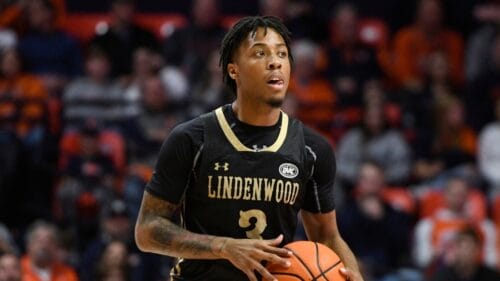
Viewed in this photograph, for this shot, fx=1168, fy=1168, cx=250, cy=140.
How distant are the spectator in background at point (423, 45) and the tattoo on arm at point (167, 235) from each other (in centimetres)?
822

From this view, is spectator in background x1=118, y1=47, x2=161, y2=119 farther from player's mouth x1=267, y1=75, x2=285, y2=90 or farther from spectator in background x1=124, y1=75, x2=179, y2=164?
player's mouth x1=267, y1=75, x2=285, y2=90

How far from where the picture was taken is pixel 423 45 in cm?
1367

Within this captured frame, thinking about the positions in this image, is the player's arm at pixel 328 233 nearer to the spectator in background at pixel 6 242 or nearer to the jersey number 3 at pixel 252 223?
the jersey number 3 at pixel 252 223

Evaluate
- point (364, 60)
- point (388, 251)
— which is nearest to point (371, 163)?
point (388, 251)

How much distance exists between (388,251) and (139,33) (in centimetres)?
378

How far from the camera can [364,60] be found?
13227 millimetres

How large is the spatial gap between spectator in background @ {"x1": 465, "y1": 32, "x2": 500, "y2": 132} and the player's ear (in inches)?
305

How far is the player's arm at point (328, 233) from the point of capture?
5891 mm

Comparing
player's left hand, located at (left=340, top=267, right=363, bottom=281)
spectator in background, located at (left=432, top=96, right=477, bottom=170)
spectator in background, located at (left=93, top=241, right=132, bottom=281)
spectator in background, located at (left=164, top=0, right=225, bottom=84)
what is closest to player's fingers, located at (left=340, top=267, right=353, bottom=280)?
player's left hand, located at (left=340, top=267, right=363, bottom=281)

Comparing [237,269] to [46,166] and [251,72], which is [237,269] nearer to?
[251,72]

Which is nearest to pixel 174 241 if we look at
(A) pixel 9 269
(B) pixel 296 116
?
(A) pixel 9 269

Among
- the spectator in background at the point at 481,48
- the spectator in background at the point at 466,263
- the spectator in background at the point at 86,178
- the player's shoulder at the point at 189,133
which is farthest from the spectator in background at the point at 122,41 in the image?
the player's shoulder at the point at 189,133

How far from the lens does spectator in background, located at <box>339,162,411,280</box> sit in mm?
11266

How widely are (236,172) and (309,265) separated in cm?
61
